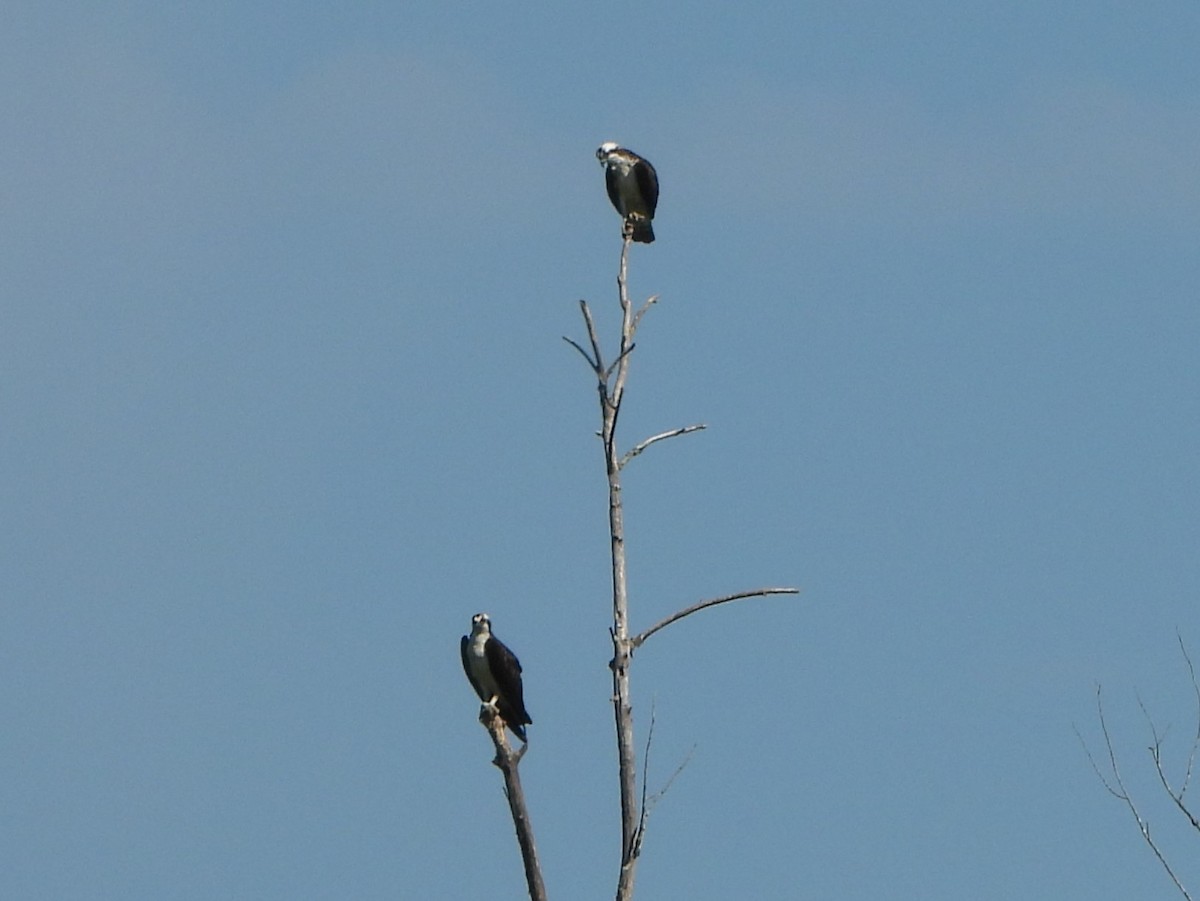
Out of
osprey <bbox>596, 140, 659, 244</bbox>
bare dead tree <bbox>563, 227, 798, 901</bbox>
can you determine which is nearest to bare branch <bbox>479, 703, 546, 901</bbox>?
bare dead tree <bbox>563, 227, 798, 901</bbox>

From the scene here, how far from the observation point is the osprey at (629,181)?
1917cm

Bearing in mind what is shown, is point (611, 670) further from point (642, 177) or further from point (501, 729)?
point (642, 177)

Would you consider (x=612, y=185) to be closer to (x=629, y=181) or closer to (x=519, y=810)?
(x=629, y=181)

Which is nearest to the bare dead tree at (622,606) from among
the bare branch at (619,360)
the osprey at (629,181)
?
the bare branch at (619,360)

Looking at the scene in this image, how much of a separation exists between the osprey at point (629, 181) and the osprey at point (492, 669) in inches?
205

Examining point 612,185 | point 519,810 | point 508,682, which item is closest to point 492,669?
point 508,682

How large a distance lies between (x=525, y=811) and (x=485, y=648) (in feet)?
11.9

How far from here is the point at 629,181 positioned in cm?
1930

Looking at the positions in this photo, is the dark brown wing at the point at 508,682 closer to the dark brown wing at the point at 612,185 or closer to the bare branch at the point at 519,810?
the bare branch at the point at 519,810

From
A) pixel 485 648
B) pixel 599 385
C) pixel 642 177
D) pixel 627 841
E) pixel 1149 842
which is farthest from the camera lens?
pixel 642 177

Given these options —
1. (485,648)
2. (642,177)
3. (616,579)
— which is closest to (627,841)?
(616,579)

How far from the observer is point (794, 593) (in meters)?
11.1

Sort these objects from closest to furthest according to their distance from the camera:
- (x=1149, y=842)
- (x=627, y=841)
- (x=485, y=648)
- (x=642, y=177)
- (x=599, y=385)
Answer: (x=1149, y=842) < (x=627, y=841) < (x=599, y=385) < (x=485, y=648) < (x=642, y=177)

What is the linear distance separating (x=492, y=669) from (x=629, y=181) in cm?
605
